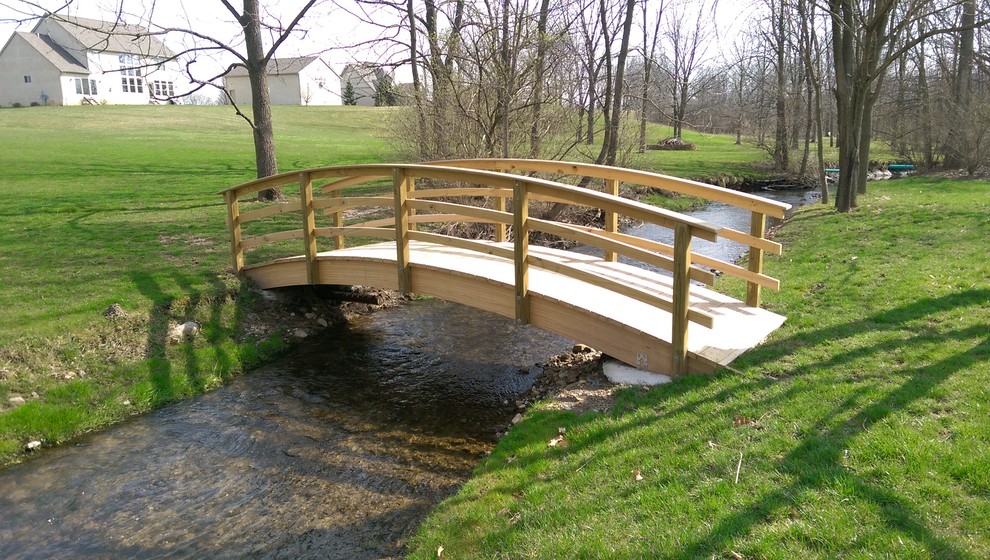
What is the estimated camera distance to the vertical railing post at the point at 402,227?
24.3 ft

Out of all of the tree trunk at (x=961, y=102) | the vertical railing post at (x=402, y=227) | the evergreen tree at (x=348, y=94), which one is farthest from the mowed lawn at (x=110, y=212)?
the tree trunk at (x=961, y=102)

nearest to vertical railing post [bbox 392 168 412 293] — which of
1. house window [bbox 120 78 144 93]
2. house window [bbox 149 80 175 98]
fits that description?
house window [bbox 120 78 144 93]

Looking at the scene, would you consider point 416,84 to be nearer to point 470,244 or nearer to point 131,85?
point 470,244

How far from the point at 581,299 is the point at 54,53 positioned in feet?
199

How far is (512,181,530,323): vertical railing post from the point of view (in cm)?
612

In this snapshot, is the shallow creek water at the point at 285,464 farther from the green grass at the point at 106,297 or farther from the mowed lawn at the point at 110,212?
the mowed lawn at the point at 110,212

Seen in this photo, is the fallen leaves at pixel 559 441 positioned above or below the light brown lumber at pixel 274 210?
below

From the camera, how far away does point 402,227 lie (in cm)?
743

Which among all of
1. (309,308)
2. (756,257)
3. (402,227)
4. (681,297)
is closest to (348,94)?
(309,308)

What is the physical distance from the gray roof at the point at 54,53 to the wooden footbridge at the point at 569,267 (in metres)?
52.7

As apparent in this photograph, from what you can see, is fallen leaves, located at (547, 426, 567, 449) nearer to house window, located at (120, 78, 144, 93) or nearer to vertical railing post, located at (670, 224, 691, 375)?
vertical railing post, located at (670, 224, 691, 375)

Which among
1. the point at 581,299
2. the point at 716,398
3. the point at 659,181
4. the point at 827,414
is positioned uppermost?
the point at 659,181

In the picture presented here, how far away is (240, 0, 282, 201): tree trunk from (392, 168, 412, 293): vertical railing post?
7.29 meters

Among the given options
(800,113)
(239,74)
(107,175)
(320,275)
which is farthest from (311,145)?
(239,74)
